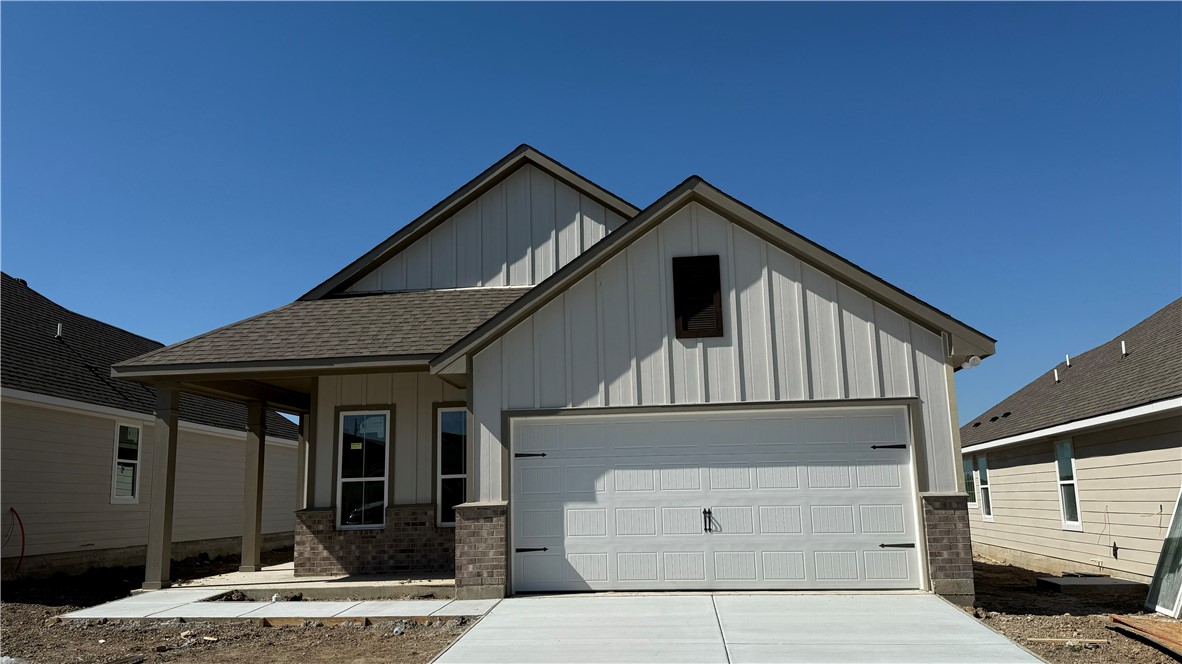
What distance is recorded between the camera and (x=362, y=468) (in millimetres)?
13758

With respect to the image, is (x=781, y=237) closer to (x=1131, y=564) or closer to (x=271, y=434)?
(x=1131, y=564)

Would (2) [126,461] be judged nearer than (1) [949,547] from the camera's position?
No

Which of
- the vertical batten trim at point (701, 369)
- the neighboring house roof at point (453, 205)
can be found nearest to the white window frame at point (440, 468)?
the neighboring house roof at point (453, 205)

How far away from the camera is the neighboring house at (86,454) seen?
47.2 ft

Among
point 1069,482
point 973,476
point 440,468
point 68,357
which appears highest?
point 68,357

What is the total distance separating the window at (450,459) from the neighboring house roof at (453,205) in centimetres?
323

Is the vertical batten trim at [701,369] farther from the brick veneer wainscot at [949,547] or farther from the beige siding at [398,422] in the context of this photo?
the beige siding at [398,422]

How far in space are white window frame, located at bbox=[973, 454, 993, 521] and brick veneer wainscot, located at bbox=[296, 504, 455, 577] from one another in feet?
44.4

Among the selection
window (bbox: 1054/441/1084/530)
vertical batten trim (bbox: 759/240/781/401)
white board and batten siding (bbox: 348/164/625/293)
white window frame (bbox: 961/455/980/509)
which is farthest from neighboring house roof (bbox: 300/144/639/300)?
white window frame (bbox: 961/455/980/509)

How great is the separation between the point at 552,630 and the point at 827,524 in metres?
3.89

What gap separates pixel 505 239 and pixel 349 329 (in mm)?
3504

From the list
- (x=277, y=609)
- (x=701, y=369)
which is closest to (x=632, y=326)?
(x=701, y=369)

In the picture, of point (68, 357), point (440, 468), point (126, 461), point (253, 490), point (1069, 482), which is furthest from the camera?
point (126, 461)

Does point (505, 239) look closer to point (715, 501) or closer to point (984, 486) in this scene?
point (715, 501)
